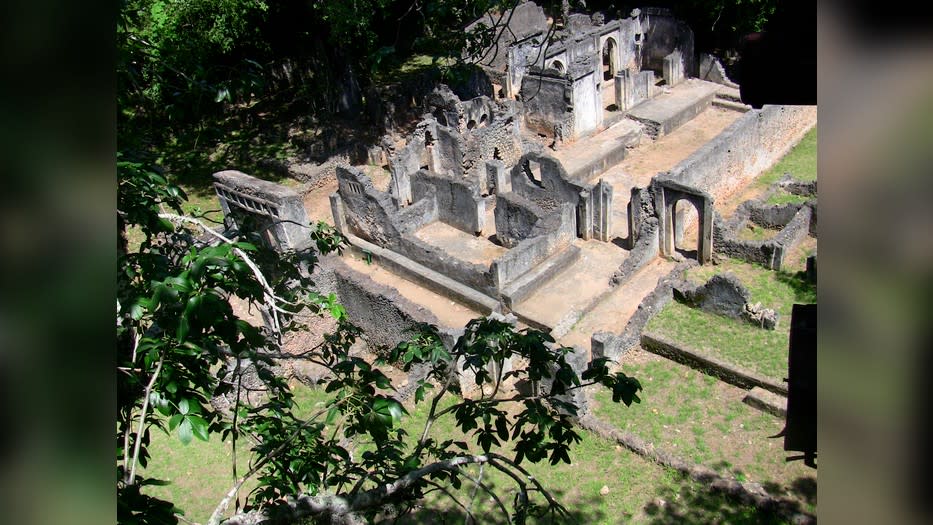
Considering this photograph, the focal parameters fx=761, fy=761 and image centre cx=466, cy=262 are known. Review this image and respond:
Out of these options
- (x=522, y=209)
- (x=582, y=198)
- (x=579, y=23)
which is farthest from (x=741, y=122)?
(x=579, y=23)

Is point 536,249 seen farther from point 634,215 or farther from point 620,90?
point 620,90

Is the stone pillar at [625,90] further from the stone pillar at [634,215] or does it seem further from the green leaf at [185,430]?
the green leaf at [185,430]

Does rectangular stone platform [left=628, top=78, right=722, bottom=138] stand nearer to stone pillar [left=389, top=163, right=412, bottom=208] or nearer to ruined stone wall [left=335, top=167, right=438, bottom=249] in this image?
stone pillar [left=389, top=163, right=412, bottom=208]

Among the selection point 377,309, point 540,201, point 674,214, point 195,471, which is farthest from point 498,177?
point 195,471

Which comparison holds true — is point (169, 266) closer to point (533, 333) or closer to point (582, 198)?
point (533, 333)

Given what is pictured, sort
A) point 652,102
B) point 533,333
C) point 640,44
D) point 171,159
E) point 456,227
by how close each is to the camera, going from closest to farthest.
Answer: point 533,333 → point 456,227 → point 171,159 → point 652,102 → point 640,44

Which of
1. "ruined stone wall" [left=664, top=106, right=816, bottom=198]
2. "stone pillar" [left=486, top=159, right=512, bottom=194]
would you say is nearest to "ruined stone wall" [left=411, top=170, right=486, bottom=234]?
"stone pillar" [left=486, top=159, right=512, bottom=194]

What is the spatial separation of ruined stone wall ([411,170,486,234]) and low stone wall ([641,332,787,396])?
556 centimetres

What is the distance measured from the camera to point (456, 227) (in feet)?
58.9

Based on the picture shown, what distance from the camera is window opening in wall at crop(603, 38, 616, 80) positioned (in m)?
27.5

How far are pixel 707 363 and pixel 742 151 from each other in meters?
8.36

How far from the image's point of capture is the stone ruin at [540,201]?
15.0 metres
